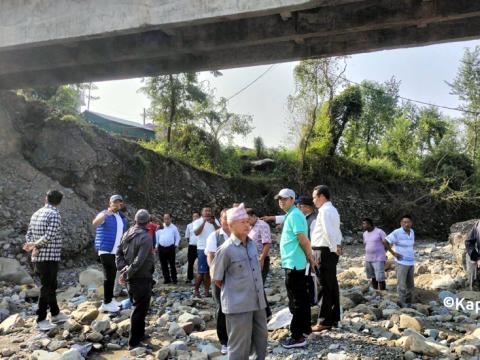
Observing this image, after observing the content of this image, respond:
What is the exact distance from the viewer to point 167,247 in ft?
31.2

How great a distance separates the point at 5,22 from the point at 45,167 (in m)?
6.93

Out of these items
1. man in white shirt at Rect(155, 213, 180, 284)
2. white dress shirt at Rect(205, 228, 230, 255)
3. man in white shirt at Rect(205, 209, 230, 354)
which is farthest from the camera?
man in white shirt at Rect(155, 213, 180, 284)

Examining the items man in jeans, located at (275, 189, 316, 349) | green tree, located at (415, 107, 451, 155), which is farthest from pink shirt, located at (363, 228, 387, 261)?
green tree, located at (415, 107, 451, 155)

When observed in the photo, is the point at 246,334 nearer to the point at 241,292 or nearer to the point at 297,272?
the point at 241,292

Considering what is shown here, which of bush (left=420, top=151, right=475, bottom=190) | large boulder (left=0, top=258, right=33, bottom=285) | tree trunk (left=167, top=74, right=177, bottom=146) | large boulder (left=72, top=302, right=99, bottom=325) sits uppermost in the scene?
tree trunk (left=167, top=74, right=177, bottom=146)

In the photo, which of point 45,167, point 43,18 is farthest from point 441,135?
point 43,18

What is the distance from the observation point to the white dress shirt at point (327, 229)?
5113 millimetres

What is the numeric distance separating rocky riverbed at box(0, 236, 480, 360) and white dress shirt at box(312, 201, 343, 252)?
1061 mm

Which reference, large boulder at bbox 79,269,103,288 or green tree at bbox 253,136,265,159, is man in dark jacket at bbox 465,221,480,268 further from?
green tree at bbox 253,136,265,159

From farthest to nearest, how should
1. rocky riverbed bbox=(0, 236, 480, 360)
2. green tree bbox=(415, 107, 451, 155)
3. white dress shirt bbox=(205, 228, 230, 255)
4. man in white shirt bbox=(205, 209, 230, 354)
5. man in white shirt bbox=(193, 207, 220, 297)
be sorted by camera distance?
green tree bbox=(415, 107, 451, 155) → man in white shirt bbox=(193, 207, 220, 297) → white dress shirt bbox=(205, 228, 230, 255) → man in white shirt bbox=(205, 209, 230, 354) → rocky riverbed bbox=(0, 236, 480, 360)

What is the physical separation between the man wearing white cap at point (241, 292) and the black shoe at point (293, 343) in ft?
3.18

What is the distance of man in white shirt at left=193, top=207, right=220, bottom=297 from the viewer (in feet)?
25.9

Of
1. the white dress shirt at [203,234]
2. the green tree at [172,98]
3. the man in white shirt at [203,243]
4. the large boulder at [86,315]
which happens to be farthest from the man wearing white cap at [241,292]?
the green tree at [172,98]

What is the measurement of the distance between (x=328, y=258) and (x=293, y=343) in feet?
3.56
